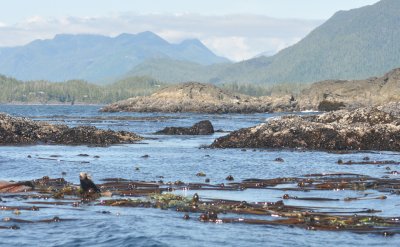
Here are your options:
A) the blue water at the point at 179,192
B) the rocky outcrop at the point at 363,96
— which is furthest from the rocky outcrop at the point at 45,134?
the rocky outcrop at the point at 363,96

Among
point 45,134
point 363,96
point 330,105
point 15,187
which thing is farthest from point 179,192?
point 363,96

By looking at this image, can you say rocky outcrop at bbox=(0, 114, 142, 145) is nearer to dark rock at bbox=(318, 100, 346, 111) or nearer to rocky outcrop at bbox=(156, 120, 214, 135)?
rocky outcrop at bbox=(156, 120, 214, 135)

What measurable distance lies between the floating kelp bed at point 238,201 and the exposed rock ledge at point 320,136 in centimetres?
1505

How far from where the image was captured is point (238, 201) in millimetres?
25484

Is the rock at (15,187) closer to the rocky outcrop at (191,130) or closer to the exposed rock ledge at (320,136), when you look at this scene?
the exposed rock ledge at (320,136)

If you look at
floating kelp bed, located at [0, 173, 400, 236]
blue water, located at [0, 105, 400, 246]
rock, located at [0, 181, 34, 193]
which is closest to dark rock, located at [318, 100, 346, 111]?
blue water, located at [0, 105, 400, 246]

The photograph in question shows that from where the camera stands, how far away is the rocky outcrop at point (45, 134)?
53.8 m

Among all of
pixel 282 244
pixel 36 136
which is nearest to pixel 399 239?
pixel 282 244

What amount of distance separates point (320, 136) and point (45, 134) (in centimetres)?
1927

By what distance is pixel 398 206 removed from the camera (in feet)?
80.9

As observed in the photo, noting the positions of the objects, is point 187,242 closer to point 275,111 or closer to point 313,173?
point 313,173

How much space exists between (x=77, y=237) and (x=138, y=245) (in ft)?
6.13

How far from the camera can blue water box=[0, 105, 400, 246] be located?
1969 cm

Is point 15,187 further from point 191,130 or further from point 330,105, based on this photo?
point 330,105
